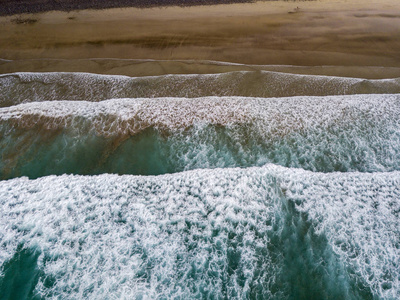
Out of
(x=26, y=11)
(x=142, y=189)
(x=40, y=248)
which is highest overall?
(x=26, y=11)

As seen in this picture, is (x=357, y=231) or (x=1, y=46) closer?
(x=357, y=231)

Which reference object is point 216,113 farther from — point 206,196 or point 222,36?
point 222,36

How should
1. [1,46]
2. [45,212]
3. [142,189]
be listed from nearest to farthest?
[45,212]
[142,189]
[1,46]

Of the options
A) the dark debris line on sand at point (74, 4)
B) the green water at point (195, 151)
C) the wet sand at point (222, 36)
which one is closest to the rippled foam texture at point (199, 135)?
the green water at point (195, 151)

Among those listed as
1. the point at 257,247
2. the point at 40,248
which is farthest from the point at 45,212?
the point at 257,247

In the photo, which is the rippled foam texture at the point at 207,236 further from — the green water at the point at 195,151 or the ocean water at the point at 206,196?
the green water at the point at 195,151

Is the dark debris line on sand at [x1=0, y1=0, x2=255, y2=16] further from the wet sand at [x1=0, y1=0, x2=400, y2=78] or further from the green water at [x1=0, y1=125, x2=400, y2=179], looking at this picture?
the green water at [x1=0, y1=125, x2=400, y2=179]

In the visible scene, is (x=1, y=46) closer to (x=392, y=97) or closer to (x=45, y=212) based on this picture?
(x=45, y=212)

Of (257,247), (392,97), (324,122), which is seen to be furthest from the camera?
(392,97)

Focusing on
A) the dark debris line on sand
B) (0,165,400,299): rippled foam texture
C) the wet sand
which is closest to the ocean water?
(0,165,400,299): rippled foam texture
